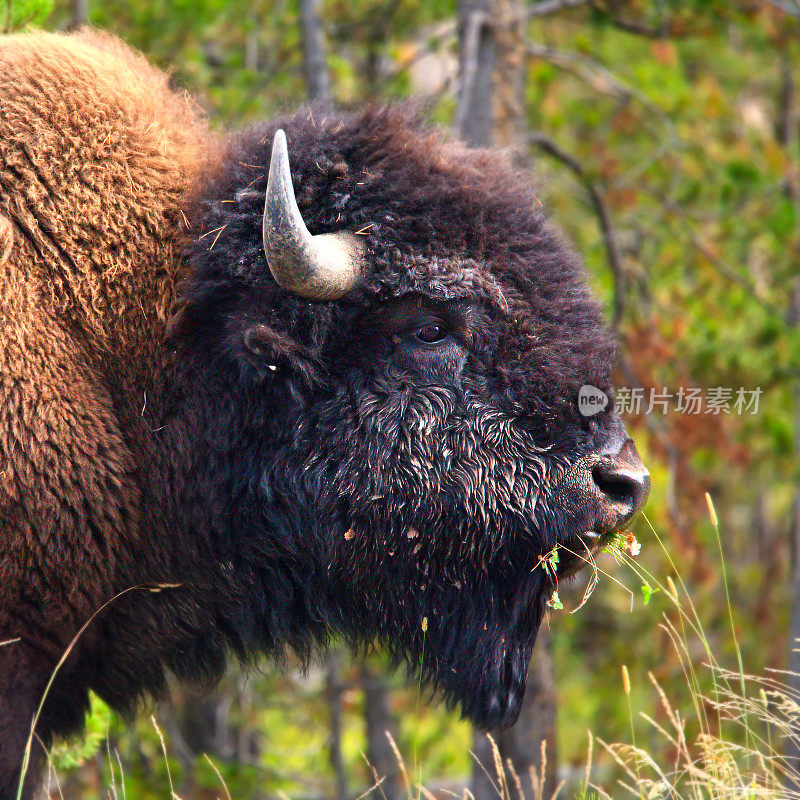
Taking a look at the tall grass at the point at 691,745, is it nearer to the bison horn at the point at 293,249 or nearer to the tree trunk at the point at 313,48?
the bison horn at the point at 293,249

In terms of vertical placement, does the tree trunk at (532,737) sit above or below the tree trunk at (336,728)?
above

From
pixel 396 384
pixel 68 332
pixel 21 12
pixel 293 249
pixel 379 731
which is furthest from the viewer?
pixel 379 731

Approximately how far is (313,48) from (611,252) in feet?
7.18

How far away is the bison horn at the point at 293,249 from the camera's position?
284 centimetres

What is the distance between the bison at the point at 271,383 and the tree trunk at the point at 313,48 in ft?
8.10

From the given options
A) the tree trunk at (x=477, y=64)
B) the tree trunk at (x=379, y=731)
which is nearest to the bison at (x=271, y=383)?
the tree trunk at (x=477, y=64)

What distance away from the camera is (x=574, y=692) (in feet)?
40.6

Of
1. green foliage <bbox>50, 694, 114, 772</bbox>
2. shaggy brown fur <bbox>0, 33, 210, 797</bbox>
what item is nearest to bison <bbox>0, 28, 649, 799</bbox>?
shaggy brown fur <bbox>0, 33, 210, 797</bbox>

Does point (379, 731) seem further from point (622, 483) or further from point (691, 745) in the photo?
point (622, 483)

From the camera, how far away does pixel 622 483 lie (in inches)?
118

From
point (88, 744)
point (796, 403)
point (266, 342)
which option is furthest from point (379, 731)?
point (266, 342)

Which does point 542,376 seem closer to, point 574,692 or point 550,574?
point 550,574

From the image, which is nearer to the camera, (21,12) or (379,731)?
(21,12)

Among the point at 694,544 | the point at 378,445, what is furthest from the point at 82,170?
the point at 694,544
